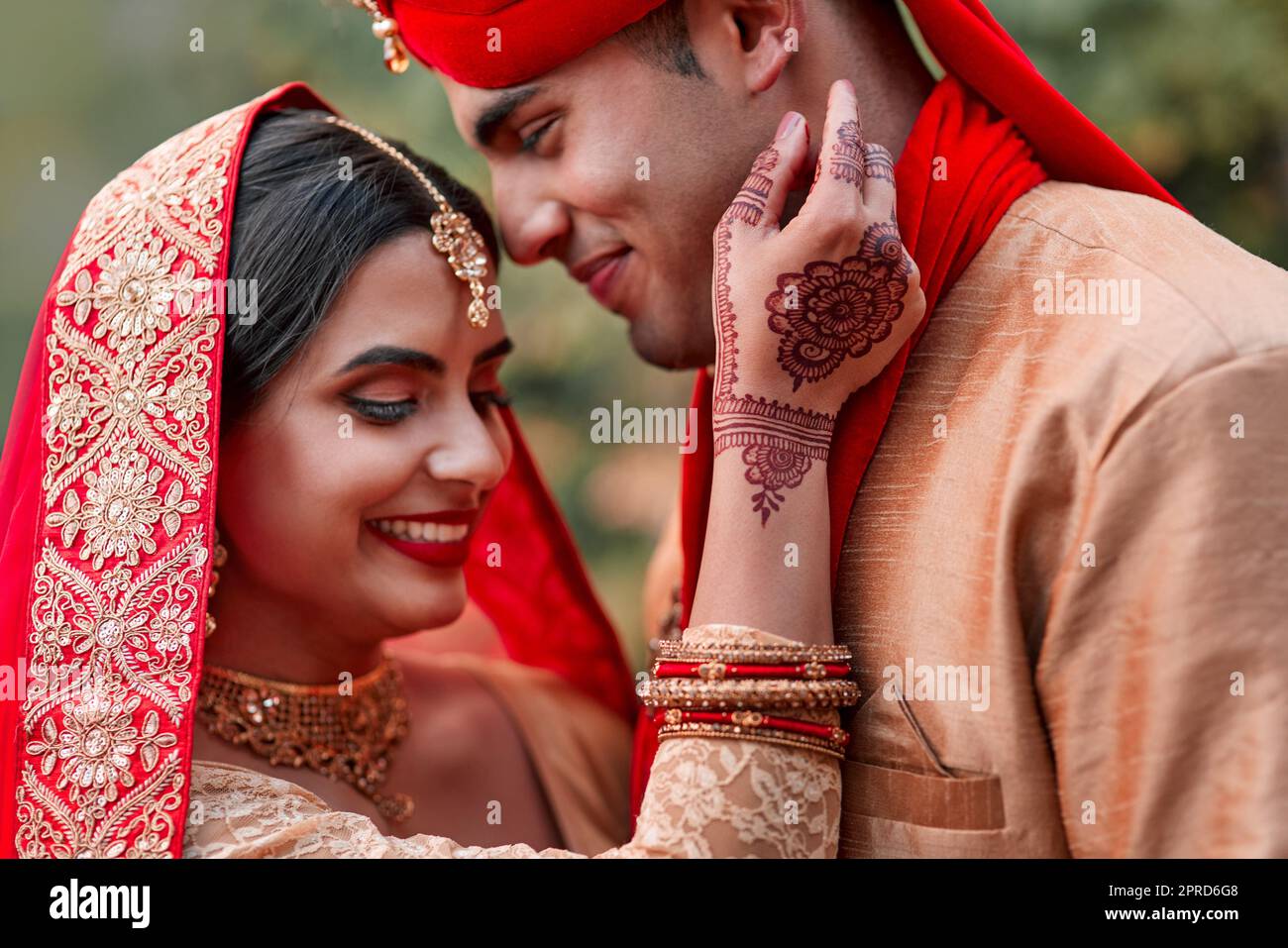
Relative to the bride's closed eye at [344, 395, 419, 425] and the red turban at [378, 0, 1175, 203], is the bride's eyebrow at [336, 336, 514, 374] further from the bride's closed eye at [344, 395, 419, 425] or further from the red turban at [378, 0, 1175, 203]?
the red turban at [378, 0, 1175, 203]

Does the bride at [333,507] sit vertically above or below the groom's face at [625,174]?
below

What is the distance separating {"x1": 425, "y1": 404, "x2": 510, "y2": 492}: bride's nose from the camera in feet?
6.13

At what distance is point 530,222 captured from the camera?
191cm

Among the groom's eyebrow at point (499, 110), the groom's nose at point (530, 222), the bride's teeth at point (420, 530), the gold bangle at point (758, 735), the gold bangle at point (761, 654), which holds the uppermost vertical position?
the groom's eyebrow at point (499, 110)

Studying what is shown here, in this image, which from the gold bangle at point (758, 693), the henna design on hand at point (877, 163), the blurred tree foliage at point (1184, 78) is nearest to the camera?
the gold bangle at point (758, 693)

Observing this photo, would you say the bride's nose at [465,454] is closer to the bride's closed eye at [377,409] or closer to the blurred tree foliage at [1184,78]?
the bride's closed eye at [377,409]

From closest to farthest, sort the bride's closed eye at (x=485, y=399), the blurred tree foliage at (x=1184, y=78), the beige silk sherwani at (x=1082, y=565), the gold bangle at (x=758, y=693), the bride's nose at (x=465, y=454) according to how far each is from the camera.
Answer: the beige silk sherwani at (x=1082, y=565)
the gold bangle at (x=758, y=693)
the bride's nose at (x=465, y=454)
the bride's closed eye at (x=485, y=399)
the blurred tree foliage at (x=1184, y=78)

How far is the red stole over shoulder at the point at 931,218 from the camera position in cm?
161

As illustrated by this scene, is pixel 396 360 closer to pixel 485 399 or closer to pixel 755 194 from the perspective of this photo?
pixel 485 399

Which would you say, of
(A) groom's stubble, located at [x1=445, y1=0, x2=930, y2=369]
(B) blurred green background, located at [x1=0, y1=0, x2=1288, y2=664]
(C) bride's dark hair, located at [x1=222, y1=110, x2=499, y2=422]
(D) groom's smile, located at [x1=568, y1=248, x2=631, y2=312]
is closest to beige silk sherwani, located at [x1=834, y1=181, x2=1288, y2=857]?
(A) groom's stubble, located at [x1=445, y1=0, x2=930, y2=369]

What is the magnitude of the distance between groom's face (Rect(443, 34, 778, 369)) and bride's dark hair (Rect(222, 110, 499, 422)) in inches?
6.3

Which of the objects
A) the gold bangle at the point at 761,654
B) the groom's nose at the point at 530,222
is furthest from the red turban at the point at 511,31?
the gold bangle at the point at 761,654

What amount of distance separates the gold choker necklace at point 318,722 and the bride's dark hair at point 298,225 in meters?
0.42
